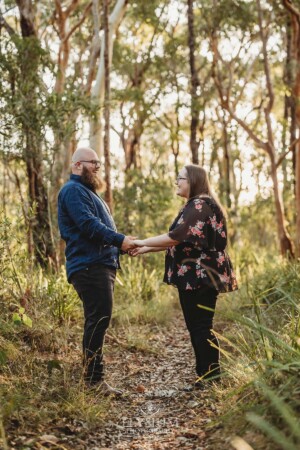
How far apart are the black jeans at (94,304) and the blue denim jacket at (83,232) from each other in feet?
0.25

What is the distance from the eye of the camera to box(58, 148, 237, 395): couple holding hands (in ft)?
15.3

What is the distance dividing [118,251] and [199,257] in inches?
29.1

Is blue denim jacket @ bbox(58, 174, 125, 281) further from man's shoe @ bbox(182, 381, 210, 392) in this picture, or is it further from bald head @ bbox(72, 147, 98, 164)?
man's shoe @ bbox(182, 381, 210, 392)

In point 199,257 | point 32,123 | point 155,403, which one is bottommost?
point 155,403

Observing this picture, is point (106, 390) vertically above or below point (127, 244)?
below

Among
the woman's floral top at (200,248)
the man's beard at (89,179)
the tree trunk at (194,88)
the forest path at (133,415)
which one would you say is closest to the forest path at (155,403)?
the forest path at (133,415)

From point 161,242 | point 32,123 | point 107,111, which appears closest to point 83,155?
point 161,242

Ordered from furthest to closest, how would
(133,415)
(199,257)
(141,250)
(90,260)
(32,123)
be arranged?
(32,123) → (141,250) → (199,257) → (90,260) → (133,415)

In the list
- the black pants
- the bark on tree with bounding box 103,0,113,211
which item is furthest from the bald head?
the bark on tree with bounding box 103,0,113,211

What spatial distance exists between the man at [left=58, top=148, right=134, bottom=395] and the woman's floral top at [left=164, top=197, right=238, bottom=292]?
0.46 m

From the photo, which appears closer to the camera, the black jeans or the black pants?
the black jeans

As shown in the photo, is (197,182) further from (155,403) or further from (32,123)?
(32,123)

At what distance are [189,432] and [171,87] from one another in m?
18.4

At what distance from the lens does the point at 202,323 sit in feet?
16.2
